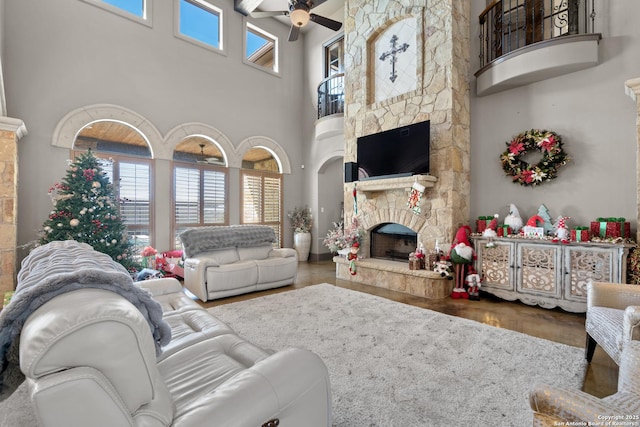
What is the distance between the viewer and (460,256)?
4.09 m

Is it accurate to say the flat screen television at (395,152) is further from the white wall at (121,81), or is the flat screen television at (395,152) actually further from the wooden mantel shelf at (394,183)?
the white wall at (121,81)

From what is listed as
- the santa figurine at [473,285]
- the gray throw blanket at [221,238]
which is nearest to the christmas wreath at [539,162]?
the santa figurine at [473,285]

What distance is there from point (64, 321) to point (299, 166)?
745 centimetres

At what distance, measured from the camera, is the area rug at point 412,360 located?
1.79 meters

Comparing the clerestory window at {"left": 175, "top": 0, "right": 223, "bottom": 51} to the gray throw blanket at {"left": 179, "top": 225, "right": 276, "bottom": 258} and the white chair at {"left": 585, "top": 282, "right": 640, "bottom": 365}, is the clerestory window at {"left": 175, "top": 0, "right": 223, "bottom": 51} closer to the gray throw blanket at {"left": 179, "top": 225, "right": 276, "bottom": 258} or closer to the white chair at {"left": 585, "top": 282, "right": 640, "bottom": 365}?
the gray throw blanket at {"left": 179, "top": 225, "right": 276, "bottom": 258}

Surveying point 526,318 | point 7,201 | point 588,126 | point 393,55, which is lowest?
point 526,318

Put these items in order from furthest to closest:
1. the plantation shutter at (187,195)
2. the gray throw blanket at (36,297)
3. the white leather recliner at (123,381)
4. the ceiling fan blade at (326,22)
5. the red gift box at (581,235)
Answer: the plantation shutter at (187,195) < the ceiling fan blade at (326,22) < the red gift box at (581,235) < the gray throw blanket at (36,297) < the white leather recliner at (123,381)

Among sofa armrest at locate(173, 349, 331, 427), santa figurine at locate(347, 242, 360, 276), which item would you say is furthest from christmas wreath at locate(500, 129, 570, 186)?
sofa armrest at locate(173, 349, 331, 427)

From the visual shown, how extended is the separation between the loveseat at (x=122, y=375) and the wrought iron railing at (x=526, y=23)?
4.96m

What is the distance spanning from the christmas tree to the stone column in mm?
360

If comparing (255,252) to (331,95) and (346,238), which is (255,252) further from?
(331,95)

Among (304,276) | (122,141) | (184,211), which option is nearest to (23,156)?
(122,141)

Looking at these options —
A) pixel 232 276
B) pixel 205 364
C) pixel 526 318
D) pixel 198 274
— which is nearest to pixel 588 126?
pixel 526 318

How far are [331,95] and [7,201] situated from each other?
6021mm
